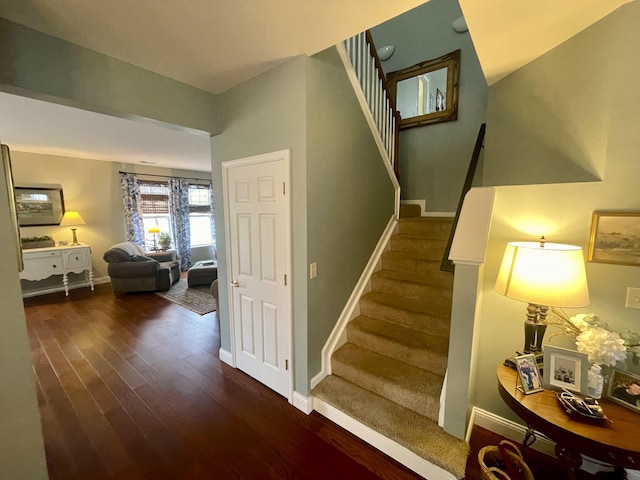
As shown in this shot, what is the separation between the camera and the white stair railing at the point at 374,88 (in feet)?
8.22

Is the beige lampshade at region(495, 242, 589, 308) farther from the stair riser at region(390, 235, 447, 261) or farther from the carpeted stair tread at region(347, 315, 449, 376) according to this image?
the stair riser at region(390, 235, 447, 261)

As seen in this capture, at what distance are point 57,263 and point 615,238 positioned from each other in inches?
280

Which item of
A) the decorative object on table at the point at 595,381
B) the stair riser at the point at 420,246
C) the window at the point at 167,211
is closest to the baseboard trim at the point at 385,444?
the decorative object on table at the point at 595,381

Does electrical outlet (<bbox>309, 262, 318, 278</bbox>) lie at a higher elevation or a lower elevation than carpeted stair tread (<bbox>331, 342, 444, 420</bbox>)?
higher

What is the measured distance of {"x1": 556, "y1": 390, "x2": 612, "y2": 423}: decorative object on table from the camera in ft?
3.78

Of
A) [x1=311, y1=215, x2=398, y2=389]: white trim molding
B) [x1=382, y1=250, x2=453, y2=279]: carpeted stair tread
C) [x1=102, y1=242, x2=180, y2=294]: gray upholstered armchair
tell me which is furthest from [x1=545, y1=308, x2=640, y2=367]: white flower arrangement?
[x1=102, y1=242, x2=180, y2=294]: gray upholstered armchair

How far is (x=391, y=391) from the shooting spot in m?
1.95

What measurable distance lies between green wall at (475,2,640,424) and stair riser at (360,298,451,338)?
1.24 ft

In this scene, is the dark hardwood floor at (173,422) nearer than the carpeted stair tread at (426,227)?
Yes

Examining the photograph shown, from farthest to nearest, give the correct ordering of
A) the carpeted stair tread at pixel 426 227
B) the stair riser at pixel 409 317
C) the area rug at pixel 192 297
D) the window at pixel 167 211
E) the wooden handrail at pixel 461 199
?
the window at pixel 167 211, the area rug at pixel 192 297, the carpeted stair tread at pixel 426 227, the stair riser at pixel 409 317, the wooden handrail at pixel 461 199

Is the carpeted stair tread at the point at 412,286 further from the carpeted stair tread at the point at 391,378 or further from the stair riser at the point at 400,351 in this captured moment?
the carpeted stair tread at the point at 391,378

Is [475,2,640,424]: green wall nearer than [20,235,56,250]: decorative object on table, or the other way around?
[475,2,640,424]: green wall

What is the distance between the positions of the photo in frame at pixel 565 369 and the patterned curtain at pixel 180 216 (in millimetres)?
7246

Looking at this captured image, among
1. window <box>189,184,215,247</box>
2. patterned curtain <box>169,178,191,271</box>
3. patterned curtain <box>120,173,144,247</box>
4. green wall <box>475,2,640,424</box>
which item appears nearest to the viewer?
green wall <box>475,2,640,424</box>
